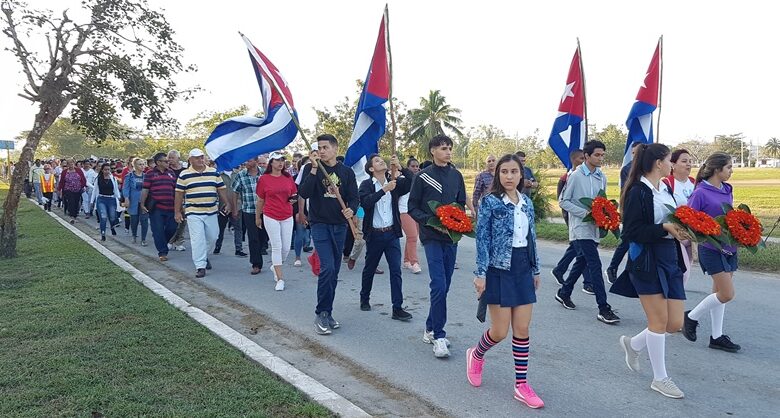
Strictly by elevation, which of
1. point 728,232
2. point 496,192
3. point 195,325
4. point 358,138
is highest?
point 358,138

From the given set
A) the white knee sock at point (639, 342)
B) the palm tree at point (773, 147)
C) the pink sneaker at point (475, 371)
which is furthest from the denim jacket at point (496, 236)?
the palm tree at point (773, 147)

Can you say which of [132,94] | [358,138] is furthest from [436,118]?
[358,138]

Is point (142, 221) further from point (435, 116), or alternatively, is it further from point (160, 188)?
point (435, 116)

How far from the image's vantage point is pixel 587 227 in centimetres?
661

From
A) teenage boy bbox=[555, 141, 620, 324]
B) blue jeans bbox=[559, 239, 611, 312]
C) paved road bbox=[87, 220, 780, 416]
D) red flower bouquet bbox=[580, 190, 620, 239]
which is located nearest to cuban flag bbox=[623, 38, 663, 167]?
teenage boy bbox=[555, 141, 620, 324]

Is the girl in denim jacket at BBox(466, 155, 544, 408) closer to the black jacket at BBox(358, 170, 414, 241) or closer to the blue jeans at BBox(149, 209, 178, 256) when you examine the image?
the black jacket at BBox(358, 170, 414, 241)

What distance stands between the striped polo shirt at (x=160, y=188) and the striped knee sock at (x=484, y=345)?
7963 mm

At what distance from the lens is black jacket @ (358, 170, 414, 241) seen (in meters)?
6.43

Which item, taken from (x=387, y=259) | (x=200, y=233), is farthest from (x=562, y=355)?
(x=200, y=233)

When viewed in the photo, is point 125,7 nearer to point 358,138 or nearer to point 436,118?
point 358,138

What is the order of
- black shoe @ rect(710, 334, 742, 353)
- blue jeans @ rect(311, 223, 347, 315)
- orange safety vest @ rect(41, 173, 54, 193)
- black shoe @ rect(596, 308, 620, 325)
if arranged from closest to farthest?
black shoe @ rect(710, 334, 742, 353)
blue jeans @ rect(311, 223, 347, 315)
black shoe @ rect(596, 308, 620, 325)
orange safety vest @ rect(41, 173, 54, 193)

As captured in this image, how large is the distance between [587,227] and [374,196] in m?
→ 2.35

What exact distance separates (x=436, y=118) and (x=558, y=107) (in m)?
48.9

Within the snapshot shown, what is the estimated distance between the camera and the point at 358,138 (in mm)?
7023
